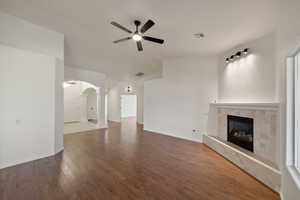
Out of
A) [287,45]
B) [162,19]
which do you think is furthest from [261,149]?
[162,19]

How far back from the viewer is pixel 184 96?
19.2 ft

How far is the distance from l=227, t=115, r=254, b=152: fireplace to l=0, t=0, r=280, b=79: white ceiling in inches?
88.5

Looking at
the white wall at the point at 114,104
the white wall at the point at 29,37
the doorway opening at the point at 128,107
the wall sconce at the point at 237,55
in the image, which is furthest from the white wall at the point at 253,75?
the doorway opening at the point at 128,107

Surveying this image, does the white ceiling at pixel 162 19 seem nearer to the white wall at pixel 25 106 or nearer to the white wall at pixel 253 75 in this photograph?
the white wall at pixel 253 75

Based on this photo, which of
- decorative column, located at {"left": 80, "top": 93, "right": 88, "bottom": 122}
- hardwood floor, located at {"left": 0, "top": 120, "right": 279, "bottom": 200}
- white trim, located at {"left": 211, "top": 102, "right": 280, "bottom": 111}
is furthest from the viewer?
decorative column, located at {"left": 80, "top": 93, "right": 88, "bottom": 122}

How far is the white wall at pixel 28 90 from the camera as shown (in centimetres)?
302

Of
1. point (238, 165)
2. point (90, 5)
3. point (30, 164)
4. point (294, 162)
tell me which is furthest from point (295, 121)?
point (30, 164)

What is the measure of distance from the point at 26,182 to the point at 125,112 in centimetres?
1134

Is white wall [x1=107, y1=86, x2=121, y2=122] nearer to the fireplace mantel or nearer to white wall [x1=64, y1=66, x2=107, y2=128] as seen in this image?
white wall [x1=64, y1=66, x2=107, y2=128]

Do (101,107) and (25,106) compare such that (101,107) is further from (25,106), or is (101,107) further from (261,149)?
(261,149)

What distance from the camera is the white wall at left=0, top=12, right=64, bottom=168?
9.92 feet

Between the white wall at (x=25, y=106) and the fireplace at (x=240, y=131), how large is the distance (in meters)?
5.06

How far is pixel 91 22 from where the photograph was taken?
10.8 feet

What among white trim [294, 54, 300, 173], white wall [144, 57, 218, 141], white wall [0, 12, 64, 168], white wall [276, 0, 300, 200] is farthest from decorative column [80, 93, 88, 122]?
white trim [294, 54, 300, 173]
